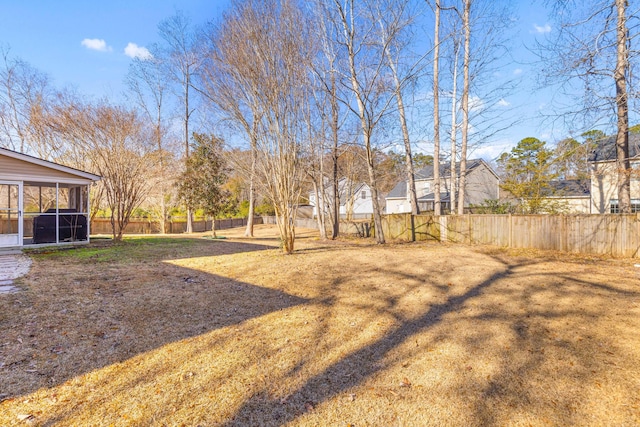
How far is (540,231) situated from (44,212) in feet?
53.0

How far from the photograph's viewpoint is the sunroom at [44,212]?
8.81m

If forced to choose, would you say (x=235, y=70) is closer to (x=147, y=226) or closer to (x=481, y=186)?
(x=147, y=226)

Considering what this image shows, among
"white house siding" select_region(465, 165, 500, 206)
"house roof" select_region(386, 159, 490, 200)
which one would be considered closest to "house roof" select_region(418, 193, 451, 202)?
"white house siding" select_region(465, 165, 500, 206)


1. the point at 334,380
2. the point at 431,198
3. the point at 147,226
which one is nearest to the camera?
the point at 334,380

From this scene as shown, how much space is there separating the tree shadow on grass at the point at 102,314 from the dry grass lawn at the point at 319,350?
2 cm

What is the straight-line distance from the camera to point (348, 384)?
270 cm

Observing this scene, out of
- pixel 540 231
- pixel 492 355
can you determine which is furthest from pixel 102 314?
pixel 540 231

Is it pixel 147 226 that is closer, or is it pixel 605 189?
pixel 605 189

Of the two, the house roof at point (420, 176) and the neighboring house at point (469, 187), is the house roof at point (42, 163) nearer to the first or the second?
the neighboring house at point (469, 187)

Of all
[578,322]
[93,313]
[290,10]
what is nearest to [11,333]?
[93,313]

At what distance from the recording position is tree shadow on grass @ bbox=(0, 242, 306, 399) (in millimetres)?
2854

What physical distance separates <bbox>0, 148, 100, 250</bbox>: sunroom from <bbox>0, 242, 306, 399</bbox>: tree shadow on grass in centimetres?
432

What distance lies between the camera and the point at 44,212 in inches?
393

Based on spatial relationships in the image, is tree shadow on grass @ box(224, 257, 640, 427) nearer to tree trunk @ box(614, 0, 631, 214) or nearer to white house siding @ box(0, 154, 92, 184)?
tree trunk @ box(614, 0, 631, 214)
